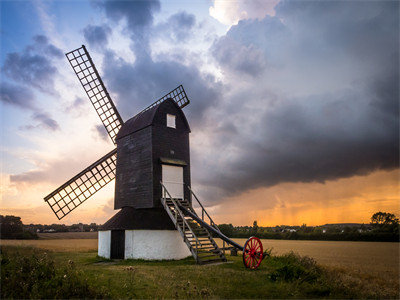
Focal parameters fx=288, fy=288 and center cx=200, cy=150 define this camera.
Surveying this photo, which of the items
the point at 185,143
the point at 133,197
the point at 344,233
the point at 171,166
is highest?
the point at 185,143

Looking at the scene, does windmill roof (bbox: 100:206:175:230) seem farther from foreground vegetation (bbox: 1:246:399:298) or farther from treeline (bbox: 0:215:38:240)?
treeline (bbox: 0:215:38:240)

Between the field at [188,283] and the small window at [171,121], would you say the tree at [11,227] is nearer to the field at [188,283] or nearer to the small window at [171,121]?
the small window at [171,121]

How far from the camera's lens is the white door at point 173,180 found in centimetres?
2044

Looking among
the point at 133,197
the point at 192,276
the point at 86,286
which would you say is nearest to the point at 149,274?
the point at 192,276

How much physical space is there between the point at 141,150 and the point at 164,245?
6.88 meters

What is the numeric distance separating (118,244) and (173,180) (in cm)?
567

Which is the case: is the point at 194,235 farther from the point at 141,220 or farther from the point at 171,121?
the point at 171,121

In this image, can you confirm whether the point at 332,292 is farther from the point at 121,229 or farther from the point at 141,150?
the point at 141,150

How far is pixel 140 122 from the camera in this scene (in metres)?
21.9

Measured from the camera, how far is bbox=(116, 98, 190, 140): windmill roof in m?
21.0

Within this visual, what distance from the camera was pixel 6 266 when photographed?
1023 cm

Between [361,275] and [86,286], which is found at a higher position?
[86,286]

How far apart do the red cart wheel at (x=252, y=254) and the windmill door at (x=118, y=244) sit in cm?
902

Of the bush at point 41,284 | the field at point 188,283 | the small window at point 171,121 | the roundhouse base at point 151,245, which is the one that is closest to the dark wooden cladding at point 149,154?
the small window at point 171,121
